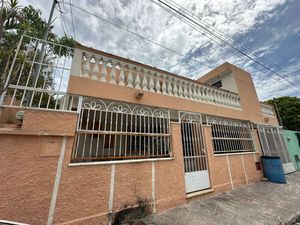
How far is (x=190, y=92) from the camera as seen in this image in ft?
16.2

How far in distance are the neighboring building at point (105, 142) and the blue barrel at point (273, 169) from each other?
1.21m

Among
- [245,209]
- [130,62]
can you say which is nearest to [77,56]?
[130,62]

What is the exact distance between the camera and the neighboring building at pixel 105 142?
7.41 ft

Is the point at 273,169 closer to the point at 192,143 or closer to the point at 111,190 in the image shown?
the point at 192,143

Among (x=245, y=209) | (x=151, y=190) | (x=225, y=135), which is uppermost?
(x=225, y=135)

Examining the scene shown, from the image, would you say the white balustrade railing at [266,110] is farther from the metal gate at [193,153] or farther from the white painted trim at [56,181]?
the white painted trim at [56,181]

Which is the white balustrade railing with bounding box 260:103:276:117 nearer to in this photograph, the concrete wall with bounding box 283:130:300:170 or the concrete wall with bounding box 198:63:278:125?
the concrete wall with bounding box 198:63:278:125

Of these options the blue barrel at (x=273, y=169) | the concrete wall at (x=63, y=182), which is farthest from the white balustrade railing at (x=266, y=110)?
the concrete wall at (x=63, y=182)

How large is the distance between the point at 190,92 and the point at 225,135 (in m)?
2.52

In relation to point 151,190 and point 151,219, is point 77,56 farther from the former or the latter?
point 151,219

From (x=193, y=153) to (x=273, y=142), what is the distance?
6.07m

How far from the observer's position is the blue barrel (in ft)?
19.3

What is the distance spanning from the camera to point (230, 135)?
5.89 metres

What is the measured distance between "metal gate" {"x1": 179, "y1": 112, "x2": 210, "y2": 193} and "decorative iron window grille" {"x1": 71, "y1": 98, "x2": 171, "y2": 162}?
2.72ft
